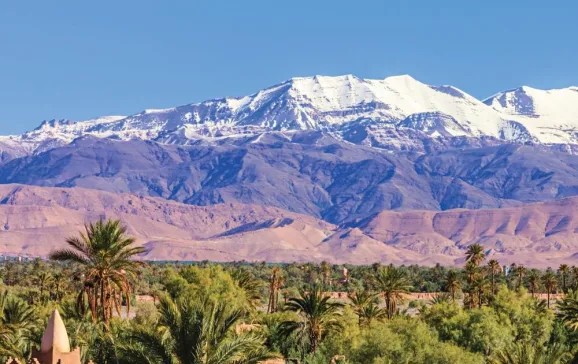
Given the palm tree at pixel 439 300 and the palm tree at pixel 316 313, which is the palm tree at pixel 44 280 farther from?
the palm tree at pixel 316 313

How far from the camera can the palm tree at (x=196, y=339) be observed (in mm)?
31828

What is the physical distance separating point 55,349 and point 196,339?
4.92 m

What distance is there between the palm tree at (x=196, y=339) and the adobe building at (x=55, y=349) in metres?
2.04

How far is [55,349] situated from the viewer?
34.2 metres

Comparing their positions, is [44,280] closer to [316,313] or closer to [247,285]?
[247,285]

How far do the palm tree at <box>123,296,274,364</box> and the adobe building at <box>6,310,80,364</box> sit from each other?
2.04 m

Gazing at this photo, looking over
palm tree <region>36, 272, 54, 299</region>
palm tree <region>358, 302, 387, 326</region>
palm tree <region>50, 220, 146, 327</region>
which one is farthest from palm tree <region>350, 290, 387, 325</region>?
palm tree <region>36, 272, 54, 299</region>

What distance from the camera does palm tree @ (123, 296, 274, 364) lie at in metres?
31.8

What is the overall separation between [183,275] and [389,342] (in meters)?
35.1

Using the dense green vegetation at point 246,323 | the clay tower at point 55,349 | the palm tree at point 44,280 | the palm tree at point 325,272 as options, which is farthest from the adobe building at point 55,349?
the palm tree at point 325,272

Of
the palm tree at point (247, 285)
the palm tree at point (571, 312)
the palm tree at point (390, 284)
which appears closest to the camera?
the palm tree at point (571, 312)

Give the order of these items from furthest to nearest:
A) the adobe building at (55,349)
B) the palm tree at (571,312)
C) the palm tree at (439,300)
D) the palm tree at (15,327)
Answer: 1. the palm tree at (439,300)
2. the palm tree at (571,312)
3. the palm tree at (15,327)
4. the adobe building at (55,349)

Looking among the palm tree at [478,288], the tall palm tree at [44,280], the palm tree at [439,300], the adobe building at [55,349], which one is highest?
the tall palm tree at [44,280]

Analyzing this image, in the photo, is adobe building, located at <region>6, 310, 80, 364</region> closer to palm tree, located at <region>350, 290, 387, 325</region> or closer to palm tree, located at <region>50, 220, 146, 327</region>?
palm tree, located at <region>50, 220, 146, 327</region>
